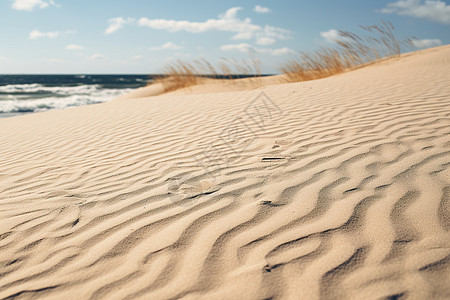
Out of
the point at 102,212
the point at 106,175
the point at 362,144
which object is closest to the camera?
the point at 102,212

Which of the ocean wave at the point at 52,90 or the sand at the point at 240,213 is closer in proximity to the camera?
the sand at the point at 240,213

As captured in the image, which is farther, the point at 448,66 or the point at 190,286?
the point at 448,66

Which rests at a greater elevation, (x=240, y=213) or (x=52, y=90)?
(x=52, y=90)

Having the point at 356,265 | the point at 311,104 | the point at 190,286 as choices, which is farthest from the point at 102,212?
the point at 311,104

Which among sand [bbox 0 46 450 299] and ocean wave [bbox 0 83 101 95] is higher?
ocean wave [bbox 0 83 101 95]

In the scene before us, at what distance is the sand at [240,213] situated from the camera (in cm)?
136

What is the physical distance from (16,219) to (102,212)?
22.9 inches

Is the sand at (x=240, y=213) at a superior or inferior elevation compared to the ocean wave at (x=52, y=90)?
inferior

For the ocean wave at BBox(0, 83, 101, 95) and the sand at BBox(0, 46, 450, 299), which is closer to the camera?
the sand at BBox(0, 46, 450, 299)

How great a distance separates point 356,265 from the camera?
138 cm

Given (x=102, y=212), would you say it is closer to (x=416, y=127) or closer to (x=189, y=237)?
(x=189, y=237)

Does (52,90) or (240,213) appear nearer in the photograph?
(240,213)

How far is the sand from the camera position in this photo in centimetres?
136

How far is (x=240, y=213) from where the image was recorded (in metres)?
1.88
